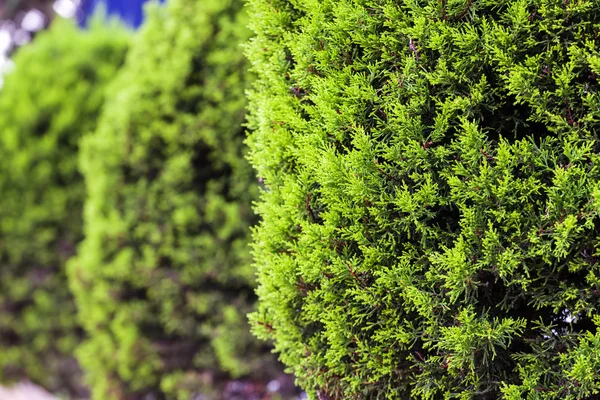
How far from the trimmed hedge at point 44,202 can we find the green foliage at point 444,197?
16.2 feet

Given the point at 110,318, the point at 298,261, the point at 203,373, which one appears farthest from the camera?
the point at 110,318

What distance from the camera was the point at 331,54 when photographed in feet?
7.98

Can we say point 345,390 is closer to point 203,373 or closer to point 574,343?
point 574,343

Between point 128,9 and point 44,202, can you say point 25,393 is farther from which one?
point 128,9

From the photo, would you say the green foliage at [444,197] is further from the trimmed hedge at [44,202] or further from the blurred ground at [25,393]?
the blurred ground at [25,393]

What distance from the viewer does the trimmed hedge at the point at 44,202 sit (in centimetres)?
691

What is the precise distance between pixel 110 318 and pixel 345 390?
2.92 meters

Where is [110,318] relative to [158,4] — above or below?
below

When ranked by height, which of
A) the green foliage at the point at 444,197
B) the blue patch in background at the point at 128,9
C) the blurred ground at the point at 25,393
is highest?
the green foliage at the point at 444,197

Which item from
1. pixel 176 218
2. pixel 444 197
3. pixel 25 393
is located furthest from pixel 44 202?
pixel 444 197

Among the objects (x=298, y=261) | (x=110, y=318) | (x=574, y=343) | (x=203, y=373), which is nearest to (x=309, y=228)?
(x=298, y=261)

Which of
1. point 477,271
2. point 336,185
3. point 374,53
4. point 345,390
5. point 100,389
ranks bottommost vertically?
point 100,389

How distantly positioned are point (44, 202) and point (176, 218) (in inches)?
122

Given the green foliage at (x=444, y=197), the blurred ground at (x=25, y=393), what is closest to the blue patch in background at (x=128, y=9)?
the blurred ground at (x=25, y=393)
